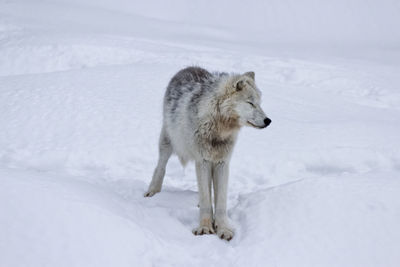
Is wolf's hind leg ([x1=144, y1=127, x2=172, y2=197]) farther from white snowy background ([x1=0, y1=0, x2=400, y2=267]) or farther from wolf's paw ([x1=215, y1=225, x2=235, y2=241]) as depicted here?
wolf's paw ([x1=215, y1=225, x2=235, y2=241])

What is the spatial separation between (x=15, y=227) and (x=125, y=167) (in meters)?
3.64

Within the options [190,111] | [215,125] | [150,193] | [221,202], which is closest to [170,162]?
[150,193]

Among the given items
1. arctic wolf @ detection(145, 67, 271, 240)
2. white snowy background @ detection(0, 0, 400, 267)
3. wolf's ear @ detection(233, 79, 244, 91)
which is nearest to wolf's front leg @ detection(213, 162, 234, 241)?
arctic wolf @ detection(145, 67, 271, 240)

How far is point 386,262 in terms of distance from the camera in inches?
133

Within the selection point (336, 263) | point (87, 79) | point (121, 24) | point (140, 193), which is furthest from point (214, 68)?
point (121, 24)

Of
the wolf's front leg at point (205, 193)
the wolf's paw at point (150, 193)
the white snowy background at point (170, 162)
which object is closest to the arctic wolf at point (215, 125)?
the wolf's front leg at point (205, 193)

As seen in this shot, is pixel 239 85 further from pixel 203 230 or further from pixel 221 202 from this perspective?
pixel 203 230

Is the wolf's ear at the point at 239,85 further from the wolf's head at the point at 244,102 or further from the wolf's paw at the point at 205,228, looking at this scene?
the wolf's paw at the point at 205,228

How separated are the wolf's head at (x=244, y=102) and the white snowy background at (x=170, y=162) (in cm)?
95

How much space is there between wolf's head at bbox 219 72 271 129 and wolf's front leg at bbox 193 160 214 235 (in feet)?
2.21

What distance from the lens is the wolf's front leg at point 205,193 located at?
14.5 feet

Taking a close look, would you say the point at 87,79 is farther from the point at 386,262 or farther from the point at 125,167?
the point at 386,262

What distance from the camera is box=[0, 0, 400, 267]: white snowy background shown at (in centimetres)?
340

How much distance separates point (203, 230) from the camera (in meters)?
4.33
